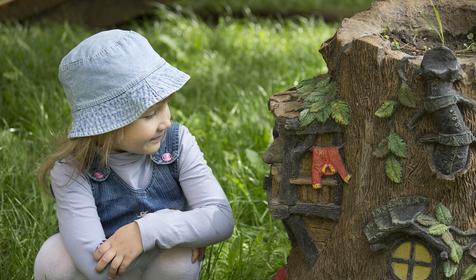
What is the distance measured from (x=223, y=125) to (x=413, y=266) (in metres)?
2.07

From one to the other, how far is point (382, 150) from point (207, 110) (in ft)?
7.78

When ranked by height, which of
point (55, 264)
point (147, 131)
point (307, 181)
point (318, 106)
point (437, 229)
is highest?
point (318, 106)

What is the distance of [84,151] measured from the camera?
106 inches

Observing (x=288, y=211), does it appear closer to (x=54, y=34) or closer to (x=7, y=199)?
(x=7, y=199)

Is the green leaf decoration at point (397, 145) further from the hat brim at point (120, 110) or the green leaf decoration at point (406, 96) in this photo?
the hat brim at point (120, 110)

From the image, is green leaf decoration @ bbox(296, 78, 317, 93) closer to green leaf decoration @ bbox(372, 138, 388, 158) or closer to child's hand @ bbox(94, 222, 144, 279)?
green leaf decoration @ bbox(372, 138, 388, 158)

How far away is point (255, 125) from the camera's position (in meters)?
4.40

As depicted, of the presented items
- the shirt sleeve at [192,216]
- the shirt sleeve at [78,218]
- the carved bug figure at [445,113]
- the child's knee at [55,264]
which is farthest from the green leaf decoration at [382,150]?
the child's knee at [55,264]

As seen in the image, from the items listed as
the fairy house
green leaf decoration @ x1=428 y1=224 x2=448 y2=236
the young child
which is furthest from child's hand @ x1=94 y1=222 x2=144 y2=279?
green leaf decoration @ x1=428 y1=224 x2=448 y2=236

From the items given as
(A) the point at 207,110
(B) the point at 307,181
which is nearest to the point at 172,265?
(B) the point at 307,181

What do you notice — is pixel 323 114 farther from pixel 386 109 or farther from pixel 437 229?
pixel 437 229

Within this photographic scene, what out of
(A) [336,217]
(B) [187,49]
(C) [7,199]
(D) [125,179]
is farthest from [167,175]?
(B) [187,49]

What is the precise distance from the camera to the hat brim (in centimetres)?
260

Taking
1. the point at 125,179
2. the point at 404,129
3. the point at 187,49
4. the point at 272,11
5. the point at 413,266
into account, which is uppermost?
the point at 272,11
